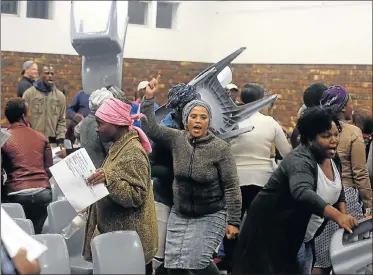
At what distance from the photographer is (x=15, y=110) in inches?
265

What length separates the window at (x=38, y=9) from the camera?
14062 millimetres

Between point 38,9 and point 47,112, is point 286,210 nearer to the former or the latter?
point 47,112

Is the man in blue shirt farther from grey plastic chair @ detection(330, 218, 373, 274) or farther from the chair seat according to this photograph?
grey plastic chair @ detection(330, 218, 373, 274)

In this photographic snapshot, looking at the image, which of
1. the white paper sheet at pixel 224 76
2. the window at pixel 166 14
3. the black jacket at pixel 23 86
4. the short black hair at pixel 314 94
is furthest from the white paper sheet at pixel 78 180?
the window at pixel 166 14

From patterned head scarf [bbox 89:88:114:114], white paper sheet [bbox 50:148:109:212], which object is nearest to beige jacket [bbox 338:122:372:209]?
patterned head scarf [bbox 89:88:114:114]

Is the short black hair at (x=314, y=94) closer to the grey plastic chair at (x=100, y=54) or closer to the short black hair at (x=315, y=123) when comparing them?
the short black hair at (x=315, y=123)

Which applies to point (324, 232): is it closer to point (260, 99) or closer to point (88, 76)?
point (260, 99)

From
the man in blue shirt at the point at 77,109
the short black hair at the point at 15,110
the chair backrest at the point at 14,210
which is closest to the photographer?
the chair backrest at the point at 14,210

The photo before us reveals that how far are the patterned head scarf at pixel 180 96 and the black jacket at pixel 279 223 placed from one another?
1192 millimetres

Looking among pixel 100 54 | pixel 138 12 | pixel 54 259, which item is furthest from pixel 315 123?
pixel 138 12

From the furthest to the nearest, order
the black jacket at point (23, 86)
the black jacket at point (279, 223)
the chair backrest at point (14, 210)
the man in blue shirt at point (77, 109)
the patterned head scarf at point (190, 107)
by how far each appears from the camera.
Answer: the black jacket at point (23, 86), the man in blue shirt at point (77, 109), the chair backrest at point (14, 210), the patterned head scarf at point (190, 107), the black jacket at point (279, 223)

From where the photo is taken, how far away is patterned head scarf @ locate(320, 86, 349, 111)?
20.5ft

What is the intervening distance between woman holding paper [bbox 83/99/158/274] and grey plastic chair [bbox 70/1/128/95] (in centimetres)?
497

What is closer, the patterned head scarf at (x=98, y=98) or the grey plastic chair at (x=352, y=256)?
the grey plastic chair at (x=352, y=256)
